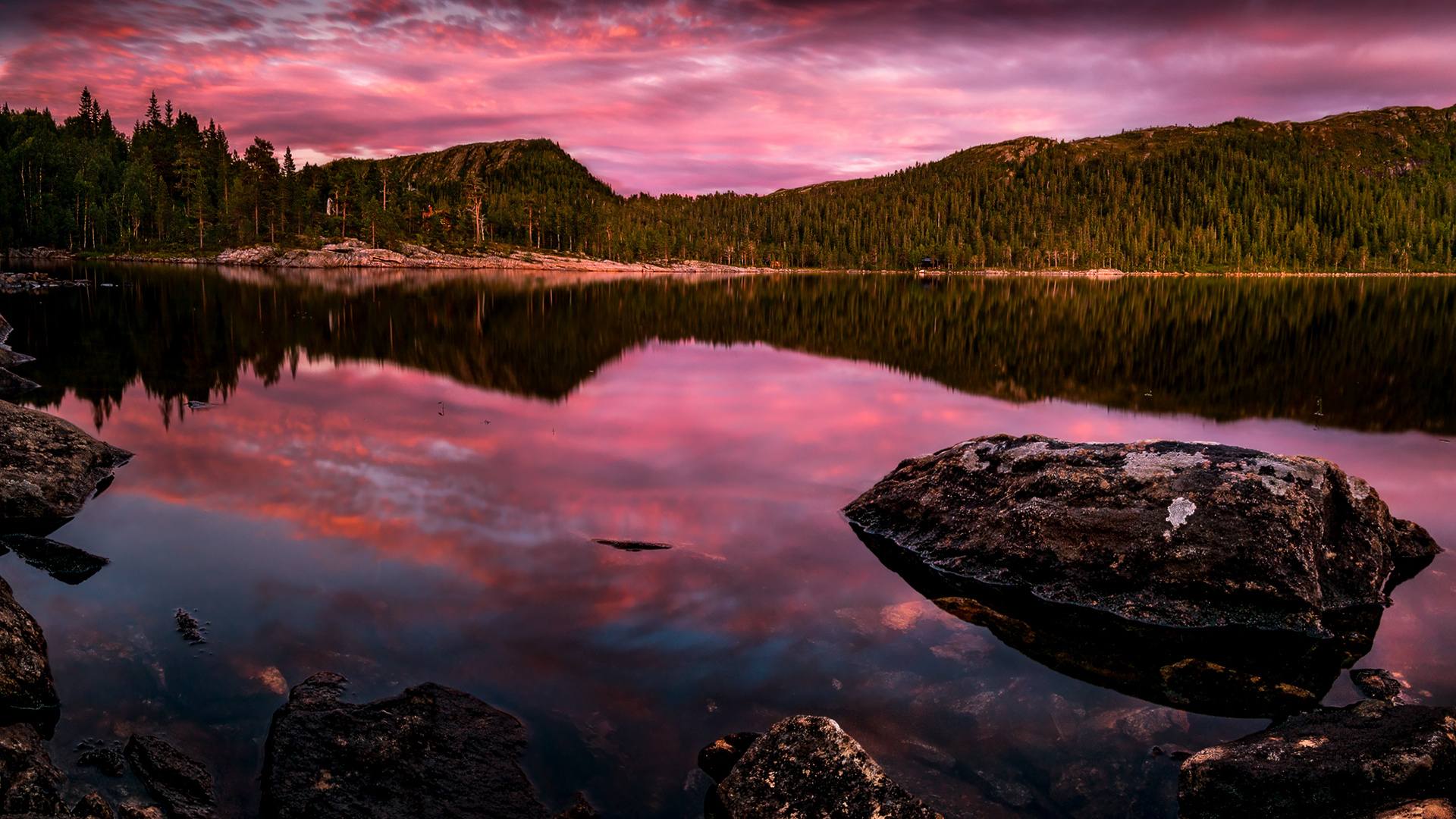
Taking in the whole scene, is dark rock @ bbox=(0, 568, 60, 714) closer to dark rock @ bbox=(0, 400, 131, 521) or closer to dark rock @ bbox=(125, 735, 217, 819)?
dark rock @ bbox=(125, 735, 217, 819)

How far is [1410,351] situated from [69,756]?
5029cm

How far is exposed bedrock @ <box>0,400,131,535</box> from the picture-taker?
1280 centimetres

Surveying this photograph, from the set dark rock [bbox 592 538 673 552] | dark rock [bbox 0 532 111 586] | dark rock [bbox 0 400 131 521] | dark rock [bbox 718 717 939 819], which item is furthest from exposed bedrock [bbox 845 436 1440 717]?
dark rock [bbox 0 400 131 521]

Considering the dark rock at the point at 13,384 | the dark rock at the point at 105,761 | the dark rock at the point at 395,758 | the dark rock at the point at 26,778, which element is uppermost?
the dark rock at the point at 13,384

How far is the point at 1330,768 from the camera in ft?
21.2

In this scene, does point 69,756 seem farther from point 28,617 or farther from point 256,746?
point 28,617

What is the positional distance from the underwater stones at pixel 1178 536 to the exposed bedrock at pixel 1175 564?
0.8 inches

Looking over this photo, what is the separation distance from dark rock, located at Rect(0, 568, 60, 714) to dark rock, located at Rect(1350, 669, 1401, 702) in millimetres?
13677

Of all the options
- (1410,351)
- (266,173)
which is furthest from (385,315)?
(266,173)

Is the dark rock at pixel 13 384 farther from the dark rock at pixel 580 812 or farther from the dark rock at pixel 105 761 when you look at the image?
the dark rock at pixel 580 812

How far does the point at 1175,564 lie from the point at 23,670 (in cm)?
1336

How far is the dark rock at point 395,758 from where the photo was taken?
6.55 metres

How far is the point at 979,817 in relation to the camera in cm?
675

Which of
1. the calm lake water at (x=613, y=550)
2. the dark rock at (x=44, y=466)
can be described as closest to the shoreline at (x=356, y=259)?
the calm lake water at (x=613, y=550)
